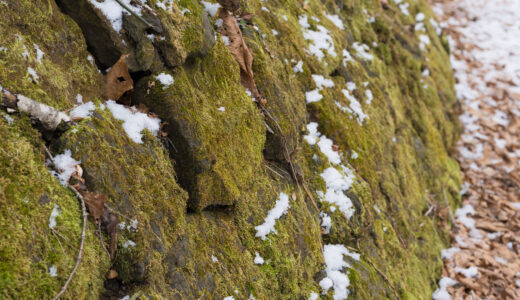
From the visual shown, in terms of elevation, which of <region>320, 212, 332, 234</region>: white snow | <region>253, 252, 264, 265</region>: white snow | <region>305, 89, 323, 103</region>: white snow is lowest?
<region>320, 212, 332, 234</region>: white snow

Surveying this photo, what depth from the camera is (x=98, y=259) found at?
187cm

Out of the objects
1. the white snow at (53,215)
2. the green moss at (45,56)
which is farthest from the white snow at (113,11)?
the white snow at (53,215)

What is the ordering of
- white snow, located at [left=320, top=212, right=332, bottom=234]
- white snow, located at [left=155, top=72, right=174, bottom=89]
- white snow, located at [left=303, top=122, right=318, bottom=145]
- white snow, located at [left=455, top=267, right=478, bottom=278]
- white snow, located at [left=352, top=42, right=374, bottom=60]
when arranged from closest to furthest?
white snow, located at [left=155, top=72, right=174, bottom=89] < white snow, located at [left=320, top=212, right=332, bottom=234] < white snow, located at [left=303, top=122, right=318, bottom=145] < white snow, located at [left=455, top=267, right=478, bottom=278] < white snow, located at [left=352, top=42, right=374, bottom=60]

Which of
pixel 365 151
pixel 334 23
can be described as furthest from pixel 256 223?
pixel 334 23

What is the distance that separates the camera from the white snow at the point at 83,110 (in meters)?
2.09

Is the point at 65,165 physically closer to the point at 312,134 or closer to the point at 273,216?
the point at 273,216

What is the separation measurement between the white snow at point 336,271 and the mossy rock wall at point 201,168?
0.20 feet

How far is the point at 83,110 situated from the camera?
7.02ft

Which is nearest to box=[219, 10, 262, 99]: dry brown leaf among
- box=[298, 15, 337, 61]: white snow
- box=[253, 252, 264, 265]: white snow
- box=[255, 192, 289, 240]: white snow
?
box=[255, 192, 289, 240]: white snow

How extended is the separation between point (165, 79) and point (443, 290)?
4291 mm

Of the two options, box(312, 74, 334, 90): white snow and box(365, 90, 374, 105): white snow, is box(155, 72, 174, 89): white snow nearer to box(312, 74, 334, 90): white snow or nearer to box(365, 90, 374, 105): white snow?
box(312, 74, 334, 90): white snow

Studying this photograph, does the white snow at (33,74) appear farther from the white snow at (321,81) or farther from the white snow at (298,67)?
the white snow at (321,81)

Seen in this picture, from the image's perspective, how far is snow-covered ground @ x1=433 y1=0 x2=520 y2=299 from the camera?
5078 millimetres

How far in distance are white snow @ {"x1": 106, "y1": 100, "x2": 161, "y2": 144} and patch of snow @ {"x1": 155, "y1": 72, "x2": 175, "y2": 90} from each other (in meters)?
0.26
